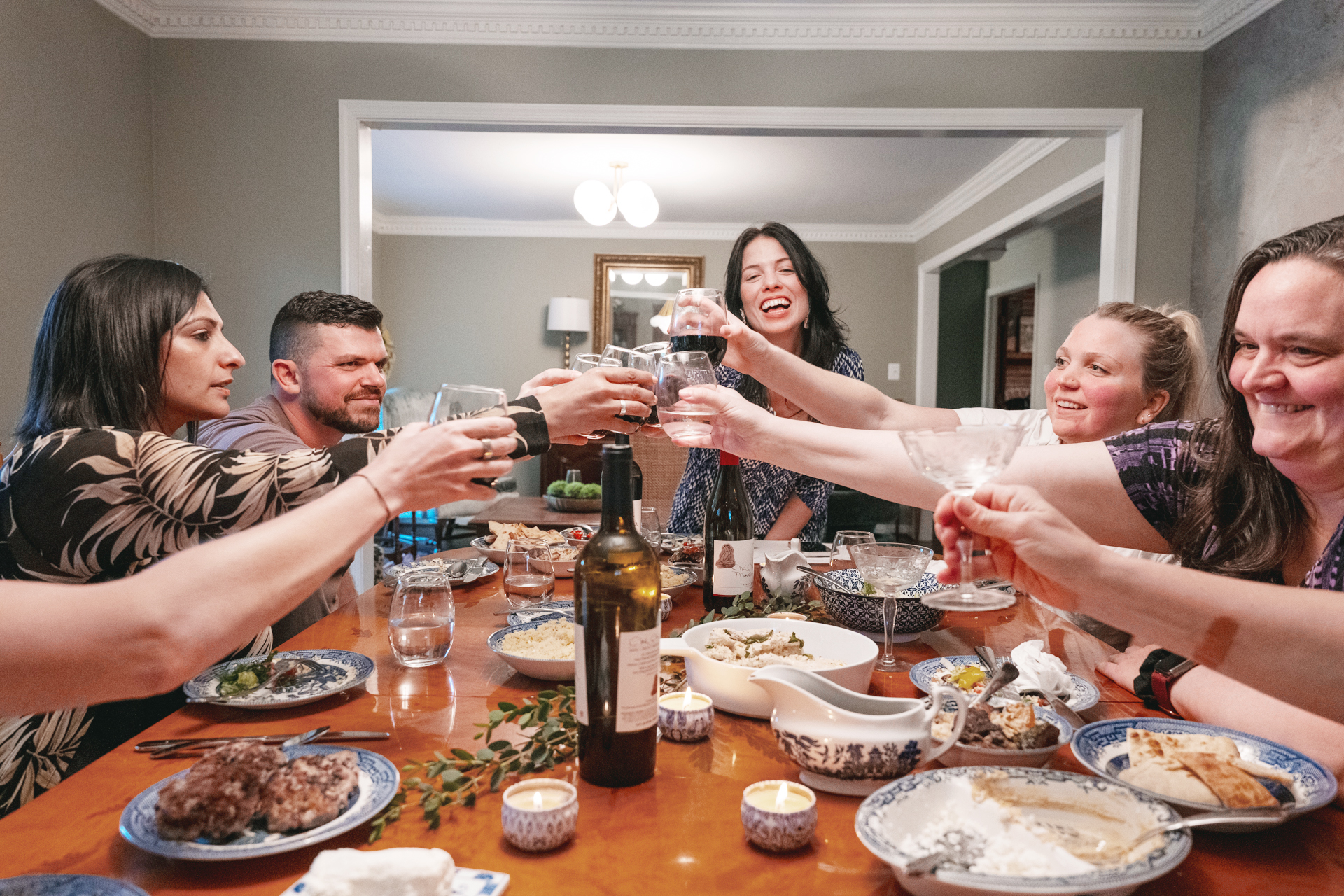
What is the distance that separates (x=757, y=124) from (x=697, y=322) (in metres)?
2.70

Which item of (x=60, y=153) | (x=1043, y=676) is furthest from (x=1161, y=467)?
(x=60, y=153)

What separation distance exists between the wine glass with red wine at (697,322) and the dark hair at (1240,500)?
36.1 inches

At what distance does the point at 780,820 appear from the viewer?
78 cm

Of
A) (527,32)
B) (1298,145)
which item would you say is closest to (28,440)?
(527,32)

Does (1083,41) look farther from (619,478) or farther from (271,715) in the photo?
(271,715)

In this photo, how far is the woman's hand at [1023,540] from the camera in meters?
0.90

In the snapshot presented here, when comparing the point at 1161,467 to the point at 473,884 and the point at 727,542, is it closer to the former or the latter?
the point at 727,542

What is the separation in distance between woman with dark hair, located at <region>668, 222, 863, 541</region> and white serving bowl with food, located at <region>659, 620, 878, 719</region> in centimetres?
146

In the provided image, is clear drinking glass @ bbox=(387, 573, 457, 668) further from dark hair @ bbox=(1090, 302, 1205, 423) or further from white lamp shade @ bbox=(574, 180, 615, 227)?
white lamp shade @ bbox=(574, 180, 615, 227)

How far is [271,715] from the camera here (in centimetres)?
→ 116

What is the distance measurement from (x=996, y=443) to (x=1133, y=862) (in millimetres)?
417

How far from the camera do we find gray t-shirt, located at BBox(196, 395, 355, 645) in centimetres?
199

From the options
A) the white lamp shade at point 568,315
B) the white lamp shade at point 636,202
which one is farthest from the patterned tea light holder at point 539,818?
the white lamp shade at point 568,315

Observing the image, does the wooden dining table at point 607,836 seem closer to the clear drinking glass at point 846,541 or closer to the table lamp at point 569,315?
the clear drinking glass at point 846,541
